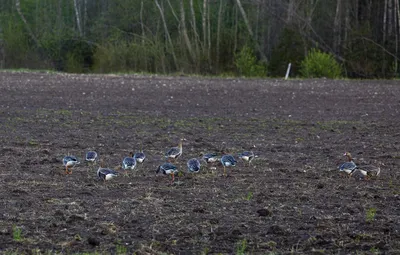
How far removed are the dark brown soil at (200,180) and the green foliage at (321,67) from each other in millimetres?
13428

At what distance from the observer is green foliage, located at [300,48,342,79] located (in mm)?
39969

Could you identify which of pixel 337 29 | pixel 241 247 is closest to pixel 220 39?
A: pixel 337 29

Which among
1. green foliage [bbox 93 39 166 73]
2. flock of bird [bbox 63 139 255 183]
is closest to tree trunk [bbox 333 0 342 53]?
green foliage [bbox 93 39 166 73]

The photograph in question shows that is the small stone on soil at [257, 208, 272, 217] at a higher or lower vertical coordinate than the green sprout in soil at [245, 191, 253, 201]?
higher

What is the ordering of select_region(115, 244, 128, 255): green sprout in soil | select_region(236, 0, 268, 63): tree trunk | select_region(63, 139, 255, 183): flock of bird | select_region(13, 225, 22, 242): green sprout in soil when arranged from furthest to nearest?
1. select_region(236, 0, 268, 63): tree trunk
2. select_region(63, 139, 255, 183): flock of bird
3. select_region(13, 225, 22, 242): green sprout in soil
4. select_region(115, 244, 128, 255): green sprout in soil

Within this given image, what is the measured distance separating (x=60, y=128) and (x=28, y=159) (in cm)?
447

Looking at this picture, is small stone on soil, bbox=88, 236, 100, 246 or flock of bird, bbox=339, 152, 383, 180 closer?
small stone on soil, bbox=88, 236, 100, 246

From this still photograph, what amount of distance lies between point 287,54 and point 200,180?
32.6 m

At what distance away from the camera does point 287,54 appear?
147ft

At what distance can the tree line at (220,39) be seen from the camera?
141 feet

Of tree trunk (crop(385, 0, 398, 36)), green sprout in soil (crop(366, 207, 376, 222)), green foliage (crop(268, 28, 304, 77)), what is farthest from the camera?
green foliage (crop(268, 28, 304, 77))

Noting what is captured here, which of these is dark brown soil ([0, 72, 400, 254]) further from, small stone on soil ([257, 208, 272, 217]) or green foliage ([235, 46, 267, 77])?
green foliage ([235, 46, 267, 77])

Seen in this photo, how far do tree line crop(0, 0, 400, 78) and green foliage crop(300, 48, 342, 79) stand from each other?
233 cm

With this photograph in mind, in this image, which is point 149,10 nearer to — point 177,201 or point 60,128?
point 60,128
